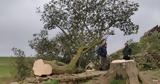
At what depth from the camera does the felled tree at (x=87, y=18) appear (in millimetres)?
34906

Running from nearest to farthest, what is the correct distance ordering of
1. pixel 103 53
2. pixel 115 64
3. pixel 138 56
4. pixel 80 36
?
pixel 115 64, pixel 103 53, pixel 138 56, pixel 80 36

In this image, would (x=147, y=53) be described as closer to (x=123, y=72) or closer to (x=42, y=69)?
(x=42, y=69)

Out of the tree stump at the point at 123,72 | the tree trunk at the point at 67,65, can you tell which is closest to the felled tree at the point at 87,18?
the tree trunk at the point at 67,65

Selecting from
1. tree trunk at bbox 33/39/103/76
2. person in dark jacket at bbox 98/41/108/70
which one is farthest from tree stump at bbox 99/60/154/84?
person in dark jacket at bbox 98/41/108/70

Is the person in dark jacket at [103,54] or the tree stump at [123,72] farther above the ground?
the person in dark jacket at [103,54]

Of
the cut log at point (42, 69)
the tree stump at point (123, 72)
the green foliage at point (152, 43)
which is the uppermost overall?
the green foliage at point (152, 43)

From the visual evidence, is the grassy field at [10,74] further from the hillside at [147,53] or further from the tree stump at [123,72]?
the tree stump at [123,72]

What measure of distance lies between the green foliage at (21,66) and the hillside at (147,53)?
6.04m

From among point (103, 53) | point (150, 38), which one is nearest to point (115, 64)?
point (103, 53)

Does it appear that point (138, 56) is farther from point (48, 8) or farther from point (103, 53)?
point (48, 8)

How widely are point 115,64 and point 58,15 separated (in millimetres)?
15903

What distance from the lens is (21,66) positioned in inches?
1390

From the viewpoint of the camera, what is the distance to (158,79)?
2352 centimetres

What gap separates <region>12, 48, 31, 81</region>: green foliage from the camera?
34.3 metres
